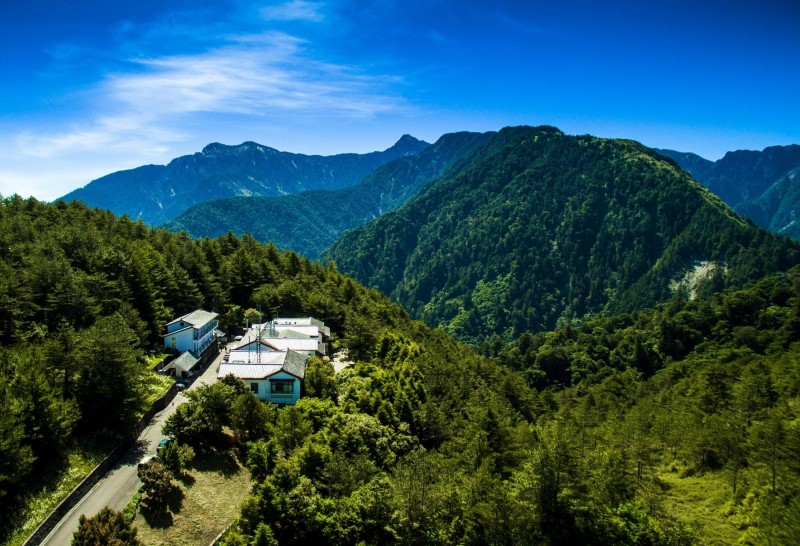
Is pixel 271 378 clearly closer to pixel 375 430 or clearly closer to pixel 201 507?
pixel 375 430

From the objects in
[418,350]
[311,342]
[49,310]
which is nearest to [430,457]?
[311,342]

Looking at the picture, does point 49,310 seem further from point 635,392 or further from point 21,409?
point 635,392

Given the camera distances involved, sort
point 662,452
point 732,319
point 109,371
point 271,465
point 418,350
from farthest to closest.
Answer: point 732,319 → point 418,350 → point 662,452 → point 109,371 → point 271,465

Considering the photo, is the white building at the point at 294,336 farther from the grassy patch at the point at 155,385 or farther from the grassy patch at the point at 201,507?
the grassy patch at the point at 201,507

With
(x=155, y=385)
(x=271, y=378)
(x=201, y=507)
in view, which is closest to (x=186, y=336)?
(x=155, y=385)

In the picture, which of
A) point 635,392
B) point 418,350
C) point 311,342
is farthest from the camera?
point 635,392
